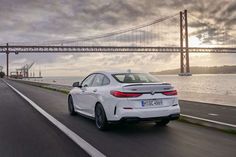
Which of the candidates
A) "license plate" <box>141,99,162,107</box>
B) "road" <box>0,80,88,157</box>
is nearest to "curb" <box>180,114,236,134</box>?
"license plate" <box>141,99,162,107</box>

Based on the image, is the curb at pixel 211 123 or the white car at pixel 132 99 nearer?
the white car at pixel 132 99

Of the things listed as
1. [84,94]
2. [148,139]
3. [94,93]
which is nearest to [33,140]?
[94,93]

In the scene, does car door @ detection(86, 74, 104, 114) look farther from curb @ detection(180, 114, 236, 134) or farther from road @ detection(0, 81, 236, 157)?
curb @ detection(180, 114, 236, 134)

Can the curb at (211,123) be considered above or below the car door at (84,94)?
below

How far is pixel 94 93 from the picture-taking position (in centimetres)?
910

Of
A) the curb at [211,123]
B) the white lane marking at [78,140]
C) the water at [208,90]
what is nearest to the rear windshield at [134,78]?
the curb at [211,123]

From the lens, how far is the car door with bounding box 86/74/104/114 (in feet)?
29.4

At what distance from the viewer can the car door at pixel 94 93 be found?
8.97 metres

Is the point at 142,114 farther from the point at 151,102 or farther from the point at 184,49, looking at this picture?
the point at 184,49

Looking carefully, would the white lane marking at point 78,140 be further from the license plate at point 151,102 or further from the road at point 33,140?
the license plate at point 151,102

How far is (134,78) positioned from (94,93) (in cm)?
110

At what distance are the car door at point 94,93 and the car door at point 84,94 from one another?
16 cm

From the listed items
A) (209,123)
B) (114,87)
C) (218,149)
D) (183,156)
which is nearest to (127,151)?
(183,156)

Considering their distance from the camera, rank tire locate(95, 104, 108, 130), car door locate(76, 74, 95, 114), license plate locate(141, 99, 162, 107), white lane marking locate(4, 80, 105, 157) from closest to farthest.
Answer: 1. white lane marking locate(4, 80, 105, 157)
2. license plate locate(141, 99, 162, 107)
3. tire locate(95, 104, 108, 130)
4. car door locate(76, 74, 95, 114)
